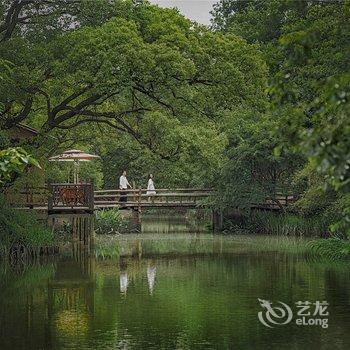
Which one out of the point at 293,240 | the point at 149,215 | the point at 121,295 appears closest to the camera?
the point at 121,295

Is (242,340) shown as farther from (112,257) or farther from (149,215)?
(149,215)

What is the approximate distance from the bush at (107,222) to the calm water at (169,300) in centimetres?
747

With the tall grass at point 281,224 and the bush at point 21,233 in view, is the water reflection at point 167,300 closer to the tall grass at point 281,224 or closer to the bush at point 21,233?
the bush at point 21,233

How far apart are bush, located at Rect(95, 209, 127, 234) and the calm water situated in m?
7.47

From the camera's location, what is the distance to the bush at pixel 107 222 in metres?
30.2

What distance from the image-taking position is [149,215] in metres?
47.7

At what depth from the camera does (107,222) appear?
30.3m

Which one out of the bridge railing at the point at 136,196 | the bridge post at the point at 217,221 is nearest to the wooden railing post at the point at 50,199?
the bridge railing at the point at 136,196

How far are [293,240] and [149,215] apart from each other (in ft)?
73.9

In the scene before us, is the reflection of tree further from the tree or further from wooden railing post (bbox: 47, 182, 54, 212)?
the tree

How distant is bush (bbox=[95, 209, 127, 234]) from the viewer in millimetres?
30156

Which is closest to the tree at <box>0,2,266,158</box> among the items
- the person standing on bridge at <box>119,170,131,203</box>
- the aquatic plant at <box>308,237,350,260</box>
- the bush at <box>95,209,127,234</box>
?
the aquatic plant at <box>308,237,350,260</box>

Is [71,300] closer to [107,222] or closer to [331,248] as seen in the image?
[331,248]

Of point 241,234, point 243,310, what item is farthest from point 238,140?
point 243,310
